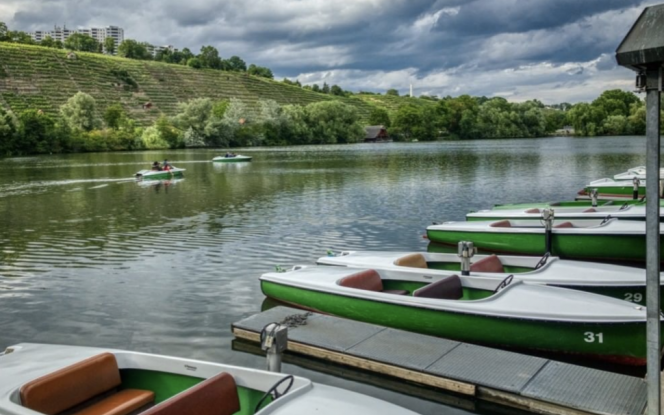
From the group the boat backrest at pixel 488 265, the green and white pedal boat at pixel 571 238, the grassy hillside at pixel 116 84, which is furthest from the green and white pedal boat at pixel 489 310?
the grassy hillside at pixel 116 84

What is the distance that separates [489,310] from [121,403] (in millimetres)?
6136

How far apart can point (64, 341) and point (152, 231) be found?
44.6ft

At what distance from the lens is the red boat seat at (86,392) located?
6.59m

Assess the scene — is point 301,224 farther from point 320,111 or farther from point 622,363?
point 320,111

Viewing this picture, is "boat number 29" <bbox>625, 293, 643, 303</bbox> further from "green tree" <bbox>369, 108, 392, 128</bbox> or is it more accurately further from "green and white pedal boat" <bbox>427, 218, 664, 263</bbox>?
"green tree" <bbox>369, 108, 392, 128</bbox>

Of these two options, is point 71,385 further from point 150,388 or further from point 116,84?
point 116,84

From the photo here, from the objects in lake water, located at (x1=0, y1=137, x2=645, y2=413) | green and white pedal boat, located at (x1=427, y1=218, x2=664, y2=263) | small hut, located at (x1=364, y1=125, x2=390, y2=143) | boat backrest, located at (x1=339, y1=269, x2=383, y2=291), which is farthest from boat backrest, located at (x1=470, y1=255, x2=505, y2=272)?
small hut, located at (x1=364, y1=125, x2=390, y2=143)

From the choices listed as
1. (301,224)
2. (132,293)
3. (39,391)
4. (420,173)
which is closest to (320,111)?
(420,173)

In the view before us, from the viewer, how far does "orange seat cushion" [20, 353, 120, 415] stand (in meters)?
6.55

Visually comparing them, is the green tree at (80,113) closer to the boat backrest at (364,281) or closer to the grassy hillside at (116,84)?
the grassy hillside at (116,84)

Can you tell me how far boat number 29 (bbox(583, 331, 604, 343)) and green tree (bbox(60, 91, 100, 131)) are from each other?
4600 inches

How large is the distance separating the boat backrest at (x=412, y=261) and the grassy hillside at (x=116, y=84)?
117 m

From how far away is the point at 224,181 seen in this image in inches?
1914

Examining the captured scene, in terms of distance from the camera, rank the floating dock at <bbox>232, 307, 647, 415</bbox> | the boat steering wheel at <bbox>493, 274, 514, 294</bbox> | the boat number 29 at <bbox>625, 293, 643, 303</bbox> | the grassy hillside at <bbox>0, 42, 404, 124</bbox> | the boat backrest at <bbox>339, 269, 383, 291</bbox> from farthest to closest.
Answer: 1. the grassy hillside at <bbox>0, 42, 404, 124</bbox>
2. the boat backrest at <bbox>339, 269, 383, 291</bbox>
3. the boat number 29 at <bbox>625, 293, 643, 303</bbox>
4. the boat steering wheel at <bbox>493, 274, 514, 294</bbox>
5. the floating dock at <bbox>232, 307, 647, 415</bbox>
